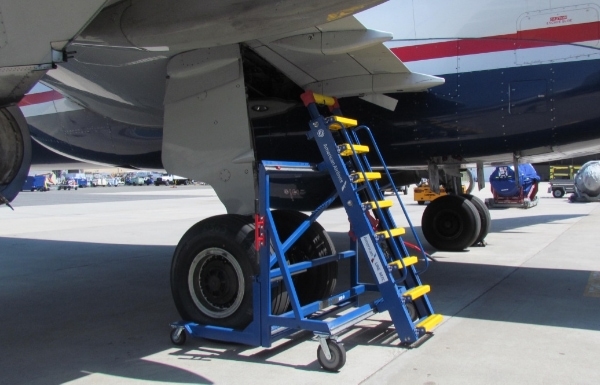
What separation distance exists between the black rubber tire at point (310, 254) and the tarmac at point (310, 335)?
0.52 m

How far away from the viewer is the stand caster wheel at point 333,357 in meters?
3.90

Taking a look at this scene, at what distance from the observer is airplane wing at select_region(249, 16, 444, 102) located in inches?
182

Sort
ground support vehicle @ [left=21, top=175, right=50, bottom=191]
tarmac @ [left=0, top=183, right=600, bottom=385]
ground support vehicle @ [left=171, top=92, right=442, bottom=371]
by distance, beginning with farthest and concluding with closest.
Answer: ground support vehicle @ [left=21, top=175, right=50, bottom=191] → ground support vehicle @ [left=171, top=92, right=442, bottom=371] → tarmac @ [left=0, top=183, right=600, bottom=385]

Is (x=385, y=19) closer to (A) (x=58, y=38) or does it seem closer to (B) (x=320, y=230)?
(B) (x=320, y=230)

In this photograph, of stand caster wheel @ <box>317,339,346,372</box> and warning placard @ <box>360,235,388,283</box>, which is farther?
warning placard @ <box>360,235,388,283</box>

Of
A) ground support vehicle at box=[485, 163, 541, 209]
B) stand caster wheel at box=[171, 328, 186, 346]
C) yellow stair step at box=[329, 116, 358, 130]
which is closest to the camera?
stand caster wheel at box=[171, 328, 186, 346]

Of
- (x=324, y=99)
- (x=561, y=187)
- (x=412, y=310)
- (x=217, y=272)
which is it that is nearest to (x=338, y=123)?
(x=324, y=99)

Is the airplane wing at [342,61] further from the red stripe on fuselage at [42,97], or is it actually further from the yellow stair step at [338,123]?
the red stripe on fuselage at [42,97]

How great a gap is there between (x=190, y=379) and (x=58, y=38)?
2.37 meters

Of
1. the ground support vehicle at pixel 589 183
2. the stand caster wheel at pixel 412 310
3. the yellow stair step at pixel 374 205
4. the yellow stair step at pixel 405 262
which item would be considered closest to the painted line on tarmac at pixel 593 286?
the stand caster wheel at pixel 412 310

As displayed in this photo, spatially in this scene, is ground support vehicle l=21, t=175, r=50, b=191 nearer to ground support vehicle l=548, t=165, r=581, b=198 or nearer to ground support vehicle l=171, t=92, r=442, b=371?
ground support vehicle l=548, t=165, r=581, b=198

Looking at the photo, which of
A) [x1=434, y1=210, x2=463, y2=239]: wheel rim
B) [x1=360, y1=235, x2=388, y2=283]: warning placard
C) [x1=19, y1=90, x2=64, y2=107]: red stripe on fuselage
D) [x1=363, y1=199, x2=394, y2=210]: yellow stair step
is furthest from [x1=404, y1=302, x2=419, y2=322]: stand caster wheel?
[x1=19, y1=90, x2=64, y2=107]: red stripe on fuselage

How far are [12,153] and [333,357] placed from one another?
3.07 meters

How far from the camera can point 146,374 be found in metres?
3.97
